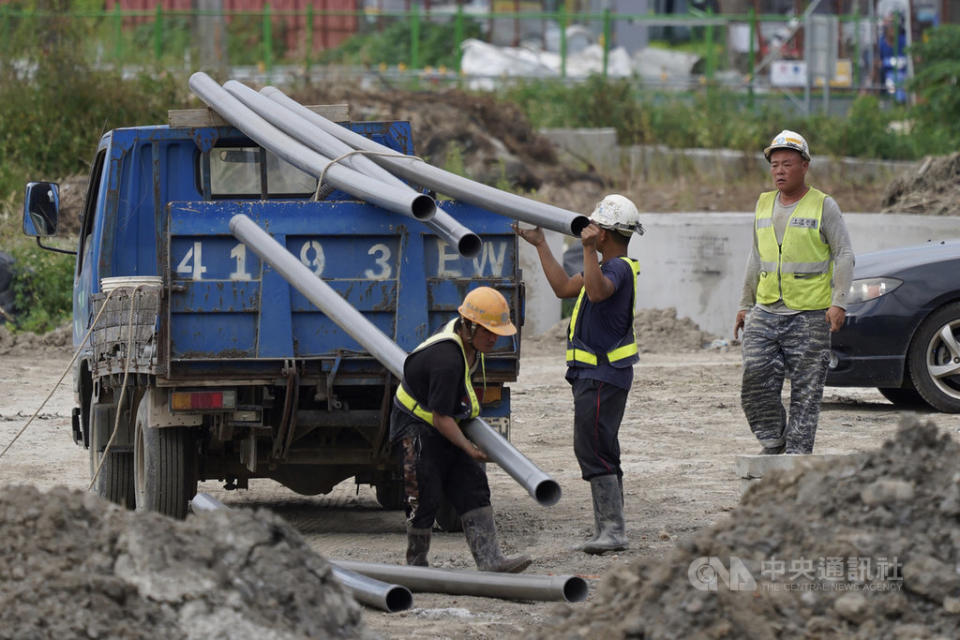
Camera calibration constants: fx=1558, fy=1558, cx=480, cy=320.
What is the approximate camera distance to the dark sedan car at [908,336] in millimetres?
11289

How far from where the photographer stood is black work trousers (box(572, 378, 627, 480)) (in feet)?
25.2

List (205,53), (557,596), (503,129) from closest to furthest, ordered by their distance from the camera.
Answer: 1. (557,596)
2. (503,129)
3. (205,53)

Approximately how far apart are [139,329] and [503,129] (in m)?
17.8

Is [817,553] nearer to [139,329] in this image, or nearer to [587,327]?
[587,327]

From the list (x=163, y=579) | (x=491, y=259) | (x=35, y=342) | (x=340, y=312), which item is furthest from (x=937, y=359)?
(x=35, y=342)

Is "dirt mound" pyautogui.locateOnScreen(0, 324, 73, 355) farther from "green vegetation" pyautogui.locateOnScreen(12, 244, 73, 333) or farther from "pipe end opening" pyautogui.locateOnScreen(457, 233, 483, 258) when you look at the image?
"pipe end opening" pyautogui.locateOnScreen(457, 233, 483, 258)

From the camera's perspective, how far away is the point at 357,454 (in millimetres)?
8258

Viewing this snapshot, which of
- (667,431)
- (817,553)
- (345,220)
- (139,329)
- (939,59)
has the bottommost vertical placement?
(667,431)

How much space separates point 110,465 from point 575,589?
3.53 meters

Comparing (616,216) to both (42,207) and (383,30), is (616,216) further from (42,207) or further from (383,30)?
(383,30)

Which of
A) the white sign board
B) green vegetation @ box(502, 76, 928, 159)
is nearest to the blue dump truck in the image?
green vegetation @ box(502, 76, 928, 159)

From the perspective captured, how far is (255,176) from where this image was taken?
9617 millimetres

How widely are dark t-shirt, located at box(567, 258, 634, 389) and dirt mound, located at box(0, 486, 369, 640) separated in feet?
9.07

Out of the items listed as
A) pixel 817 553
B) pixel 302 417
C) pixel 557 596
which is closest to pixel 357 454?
pixel 302 417
